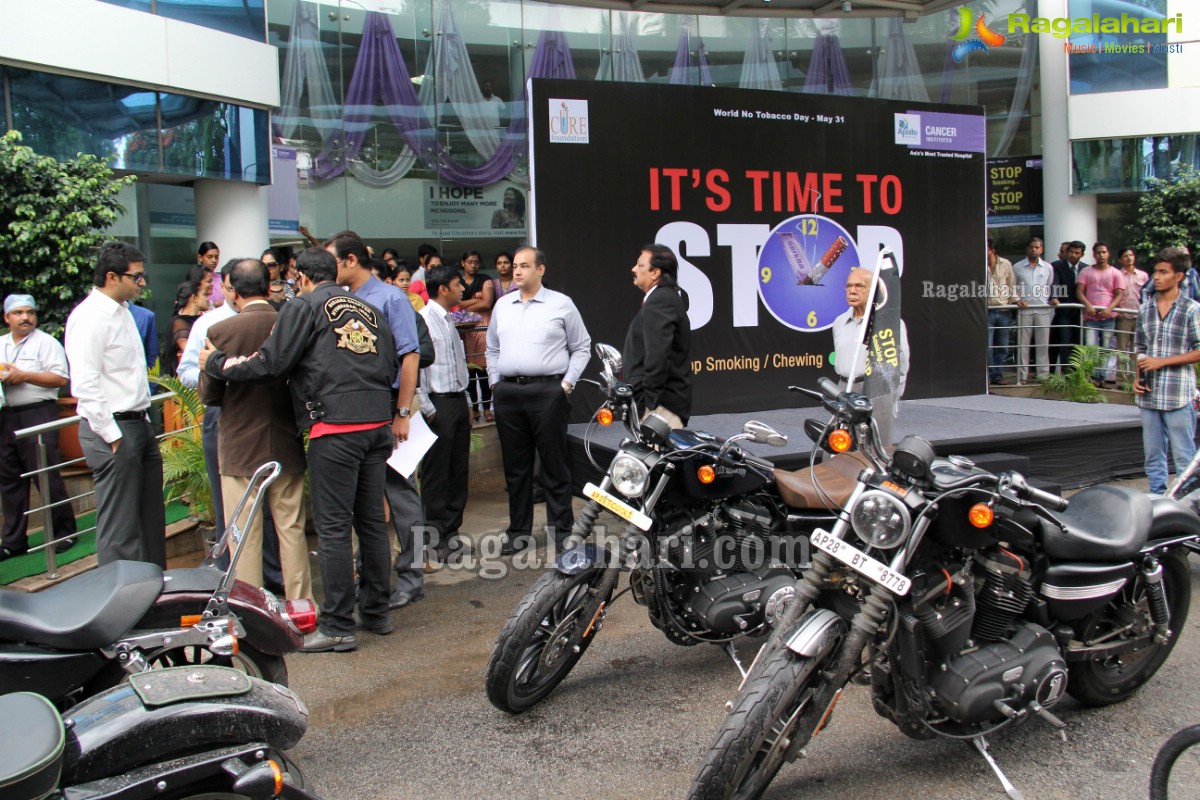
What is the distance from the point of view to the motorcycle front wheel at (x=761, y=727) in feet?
9.80

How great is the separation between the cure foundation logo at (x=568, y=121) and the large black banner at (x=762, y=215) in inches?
0.5

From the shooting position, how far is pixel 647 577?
4.16 metres

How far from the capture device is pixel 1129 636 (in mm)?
3947

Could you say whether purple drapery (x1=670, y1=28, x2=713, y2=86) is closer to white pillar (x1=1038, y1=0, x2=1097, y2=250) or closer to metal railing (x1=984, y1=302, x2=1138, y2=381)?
white pillar (x1=1038, y1=0, x2=1097, y2=250)

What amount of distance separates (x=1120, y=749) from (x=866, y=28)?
53.1 feet

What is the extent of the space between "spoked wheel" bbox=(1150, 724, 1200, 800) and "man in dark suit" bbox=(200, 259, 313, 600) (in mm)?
3703

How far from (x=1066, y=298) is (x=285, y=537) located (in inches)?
450

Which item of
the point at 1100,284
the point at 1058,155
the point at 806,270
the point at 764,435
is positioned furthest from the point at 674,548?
the point at 1058,155

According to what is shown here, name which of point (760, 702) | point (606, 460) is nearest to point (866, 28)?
point (606, 460)

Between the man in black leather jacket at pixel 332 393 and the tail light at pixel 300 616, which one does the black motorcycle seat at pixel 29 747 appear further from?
the man in black leather jacket at pixel 332 393

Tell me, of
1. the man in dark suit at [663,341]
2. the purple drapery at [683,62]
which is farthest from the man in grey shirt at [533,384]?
the purple drapery at [683,62]

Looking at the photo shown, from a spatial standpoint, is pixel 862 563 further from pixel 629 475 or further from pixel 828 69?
pixel 828 69

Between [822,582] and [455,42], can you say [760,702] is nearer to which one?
[822,582]

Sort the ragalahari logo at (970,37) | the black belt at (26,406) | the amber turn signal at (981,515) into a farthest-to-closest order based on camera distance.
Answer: the ragalahari logo at (970,37), the black belt at (26,406), the amber turn signal at (981,515)
